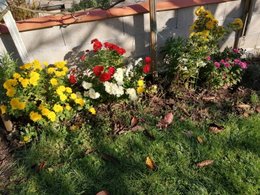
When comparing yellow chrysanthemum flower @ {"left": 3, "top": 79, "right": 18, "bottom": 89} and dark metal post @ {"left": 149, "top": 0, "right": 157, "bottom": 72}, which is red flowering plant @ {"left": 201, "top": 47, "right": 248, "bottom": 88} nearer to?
dark metal post @ {"left": 149, "top": 0, "right": 157, "bottom": 72}

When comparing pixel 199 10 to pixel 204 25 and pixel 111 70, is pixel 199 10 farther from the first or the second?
pixel 111 70

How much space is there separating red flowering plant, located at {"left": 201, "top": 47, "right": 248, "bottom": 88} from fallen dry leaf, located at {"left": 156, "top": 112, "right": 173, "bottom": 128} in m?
0.63

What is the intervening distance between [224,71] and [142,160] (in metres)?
1.35

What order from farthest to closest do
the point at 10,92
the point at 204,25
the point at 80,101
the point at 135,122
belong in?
the point at 204,25, the point at 135,122, the point at 80,101, the point at 10,92

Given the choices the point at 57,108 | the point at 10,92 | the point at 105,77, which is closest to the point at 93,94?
the point at 105,77

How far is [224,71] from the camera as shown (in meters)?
2.96

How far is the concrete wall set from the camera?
9.37 feet

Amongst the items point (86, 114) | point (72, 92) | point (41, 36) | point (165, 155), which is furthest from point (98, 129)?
point (41, 36)

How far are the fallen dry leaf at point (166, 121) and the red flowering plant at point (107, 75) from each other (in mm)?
365

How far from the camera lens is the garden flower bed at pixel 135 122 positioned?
2287mm

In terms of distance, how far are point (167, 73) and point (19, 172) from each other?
1876 millimetres

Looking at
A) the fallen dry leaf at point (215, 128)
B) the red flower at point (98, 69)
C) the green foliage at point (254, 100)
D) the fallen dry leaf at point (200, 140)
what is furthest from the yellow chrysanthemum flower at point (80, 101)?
the green foliage at point (254, 100)

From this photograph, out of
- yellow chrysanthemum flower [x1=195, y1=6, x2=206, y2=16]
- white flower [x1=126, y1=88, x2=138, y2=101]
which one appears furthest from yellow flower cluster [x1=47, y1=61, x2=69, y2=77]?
yellow chrysanthemum flower [x1=195, y1=6, x2=206, y2=16]

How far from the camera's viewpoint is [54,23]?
2777 millimetres
